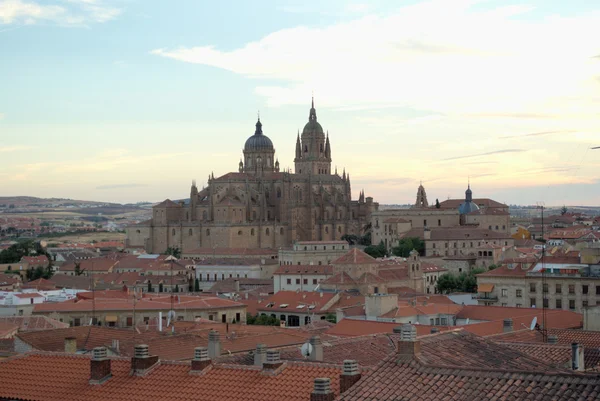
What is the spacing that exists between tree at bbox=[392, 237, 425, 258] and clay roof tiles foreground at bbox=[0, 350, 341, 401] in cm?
9153

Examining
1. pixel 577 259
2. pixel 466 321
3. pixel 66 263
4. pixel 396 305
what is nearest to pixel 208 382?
pixel 466 321

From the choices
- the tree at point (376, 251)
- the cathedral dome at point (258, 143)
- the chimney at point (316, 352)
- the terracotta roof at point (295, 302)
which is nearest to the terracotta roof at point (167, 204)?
the cathedral dome at point (258, 143)

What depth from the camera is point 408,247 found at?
362 ft

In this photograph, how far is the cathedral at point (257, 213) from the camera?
120 meters

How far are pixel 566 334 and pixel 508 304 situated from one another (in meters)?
27.2

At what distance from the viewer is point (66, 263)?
11519 cm

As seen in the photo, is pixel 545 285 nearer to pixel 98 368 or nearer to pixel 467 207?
pixel 98 368

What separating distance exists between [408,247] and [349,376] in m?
95.9

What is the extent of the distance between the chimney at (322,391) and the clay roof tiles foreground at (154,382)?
0.84ft

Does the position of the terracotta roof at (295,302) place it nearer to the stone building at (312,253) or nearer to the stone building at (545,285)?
the stone building at (545,285)

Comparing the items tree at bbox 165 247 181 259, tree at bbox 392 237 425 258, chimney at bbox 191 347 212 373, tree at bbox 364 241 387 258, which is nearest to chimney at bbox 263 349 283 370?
chimney at bbox 191 347 212 373

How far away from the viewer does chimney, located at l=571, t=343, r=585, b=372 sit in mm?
18734

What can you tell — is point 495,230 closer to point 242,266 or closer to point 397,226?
point 397,226

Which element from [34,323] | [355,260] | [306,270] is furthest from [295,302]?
[34,323]
